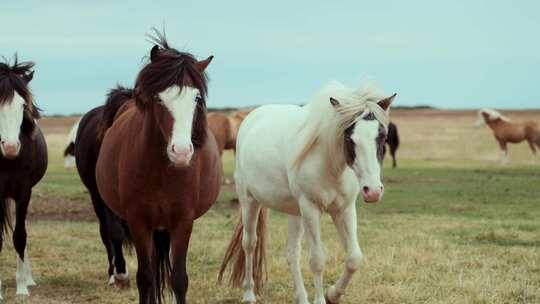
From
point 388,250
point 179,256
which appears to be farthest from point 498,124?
point 179,256

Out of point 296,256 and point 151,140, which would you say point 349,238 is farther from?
point 151,140

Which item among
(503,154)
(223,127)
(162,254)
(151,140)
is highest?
(151,140)

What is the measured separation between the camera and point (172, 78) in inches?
183

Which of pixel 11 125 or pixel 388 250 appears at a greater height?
pixel 11 125

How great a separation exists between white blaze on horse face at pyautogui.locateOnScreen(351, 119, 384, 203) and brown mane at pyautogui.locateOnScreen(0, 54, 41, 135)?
336 centimetres

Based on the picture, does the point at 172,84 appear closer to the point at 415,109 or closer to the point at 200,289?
the point at 200,289

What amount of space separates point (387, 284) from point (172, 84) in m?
3.20

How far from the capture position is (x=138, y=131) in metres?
5.28

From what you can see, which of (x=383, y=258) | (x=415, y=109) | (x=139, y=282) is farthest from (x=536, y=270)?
(x=415, y=109)

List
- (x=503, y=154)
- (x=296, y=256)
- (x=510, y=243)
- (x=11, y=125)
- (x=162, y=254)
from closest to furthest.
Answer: (x=162, y=254), (x=296, y=256), (x=11, y=125), (x=510, y=243), (x=503, y=154)

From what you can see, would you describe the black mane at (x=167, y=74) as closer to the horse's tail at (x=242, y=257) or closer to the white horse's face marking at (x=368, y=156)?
the white horse's face marking at (x=368, y=156)

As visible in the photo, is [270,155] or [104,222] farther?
[104,222]

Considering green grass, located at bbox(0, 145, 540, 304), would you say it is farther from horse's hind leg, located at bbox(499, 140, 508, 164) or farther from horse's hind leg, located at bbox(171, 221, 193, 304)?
horse's hind leg, located at bbox(499, 140, 508, 164)

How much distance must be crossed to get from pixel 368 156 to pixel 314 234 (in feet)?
3.16
